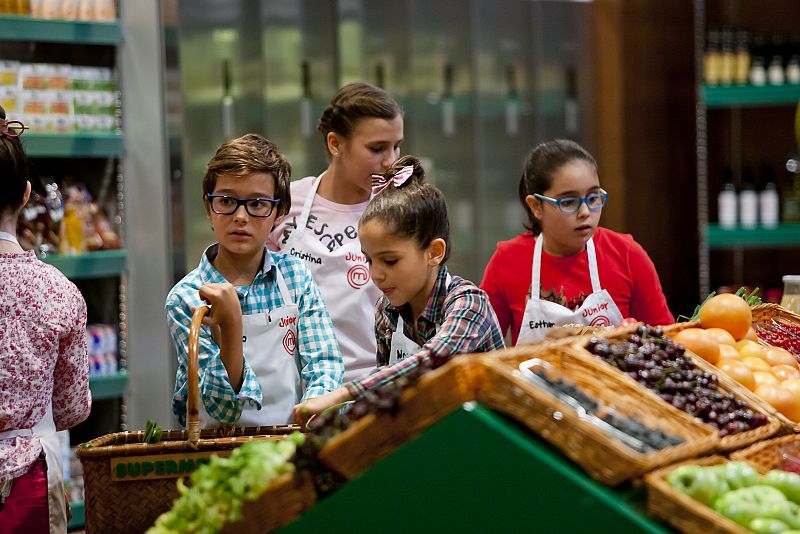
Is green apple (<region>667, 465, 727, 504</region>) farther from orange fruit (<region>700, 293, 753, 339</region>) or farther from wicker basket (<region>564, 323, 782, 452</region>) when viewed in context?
orange fruit (<region>700, 293, 753, 339</region>)

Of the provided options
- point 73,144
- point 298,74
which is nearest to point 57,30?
point 73,144

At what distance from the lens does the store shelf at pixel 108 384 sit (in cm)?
446

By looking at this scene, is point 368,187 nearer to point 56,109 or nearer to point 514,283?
point 514,283

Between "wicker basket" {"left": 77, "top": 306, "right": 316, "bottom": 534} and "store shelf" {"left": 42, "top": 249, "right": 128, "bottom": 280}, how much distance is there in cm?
242

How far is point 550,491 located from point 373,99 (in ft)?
5.74

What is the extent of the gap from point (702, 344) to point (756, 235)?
3.42 metres

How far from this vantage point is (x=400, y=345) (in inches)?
99.0

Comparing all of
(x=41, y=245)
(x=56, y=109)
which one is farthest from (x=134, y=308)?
(x=56, y=109)

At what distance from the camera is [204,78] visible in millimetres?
5098

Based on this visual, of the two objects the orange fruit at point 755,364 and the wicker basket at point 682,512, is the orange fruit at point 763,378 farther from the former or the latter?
the wicker basket at point 682,512

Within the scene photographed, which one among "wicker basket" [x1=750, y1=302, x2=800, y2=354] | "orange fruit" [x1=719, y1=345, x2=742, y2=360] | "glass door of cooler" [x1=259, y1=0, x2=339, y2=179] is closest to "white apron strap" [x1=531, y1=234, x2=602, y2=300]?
"wicker basket" [x1=750, y1=302, x2=800, y2=354]

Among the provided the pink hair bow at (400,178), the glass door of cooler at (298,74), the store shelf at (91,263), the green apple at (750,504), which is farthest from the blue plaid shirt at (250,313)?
the glass door of cooler at (298,74)

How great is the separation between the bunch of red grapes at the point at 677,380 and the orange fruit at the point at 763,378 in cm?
20

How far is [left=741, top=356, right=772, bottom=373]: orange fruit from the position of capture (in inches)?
93.9
